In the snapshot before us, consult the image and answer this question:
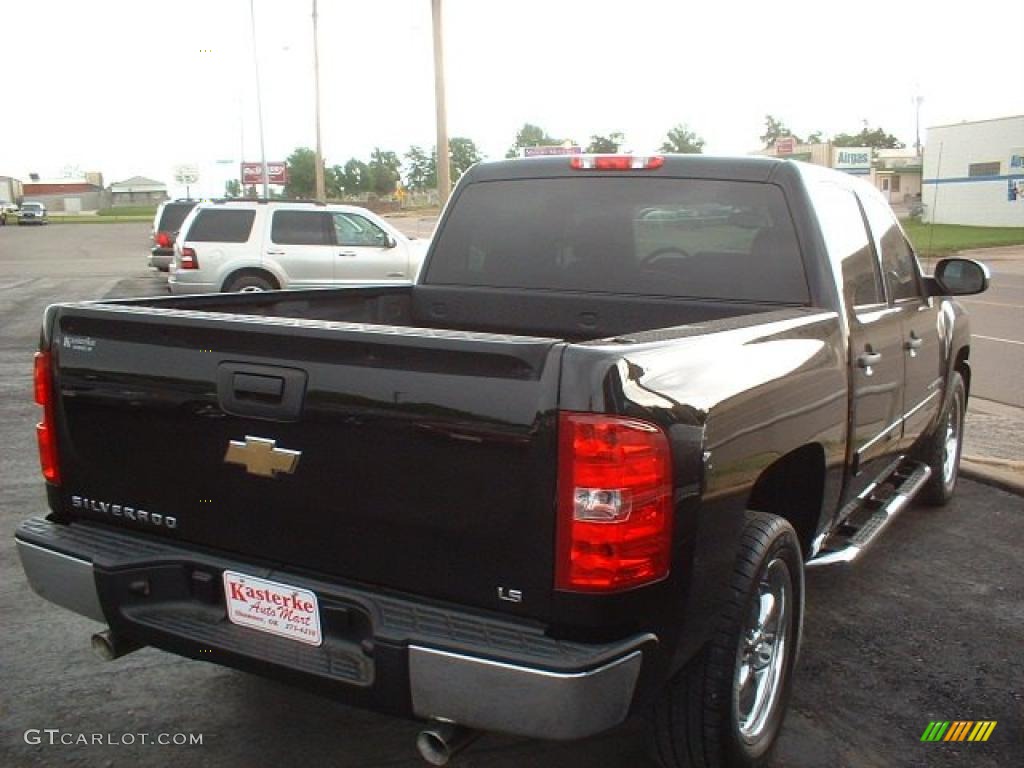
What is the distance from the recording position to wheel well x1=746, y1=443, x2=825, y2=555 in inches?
130

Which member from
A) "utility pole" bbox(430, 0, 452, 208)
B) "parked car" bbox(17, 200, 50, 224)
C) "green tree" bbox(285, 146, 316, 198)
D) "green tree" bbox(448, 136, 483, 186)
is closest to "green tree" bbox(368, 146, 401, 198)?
"green tree" bbox(285, 146, 316, 198)

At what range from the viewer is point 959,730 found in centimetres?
338

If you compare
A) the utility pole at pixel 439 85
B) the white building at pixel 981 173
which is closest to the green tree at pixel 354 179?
the white building at pixel 981 173

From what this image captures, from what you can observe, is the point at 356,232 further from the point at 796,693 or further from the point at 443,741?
the point at 443,741

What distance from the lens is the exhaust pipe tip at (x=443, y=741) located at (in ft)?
8.05

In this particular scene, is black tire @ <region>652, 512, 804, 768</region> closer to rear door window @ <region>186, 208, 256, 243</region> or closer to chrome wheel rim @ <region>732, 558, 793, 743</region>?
chrome wheel rim @ <region>732, 558, 793, 743</region>

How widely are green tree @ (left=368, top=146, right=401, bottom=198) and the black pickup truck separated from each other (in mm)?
121148

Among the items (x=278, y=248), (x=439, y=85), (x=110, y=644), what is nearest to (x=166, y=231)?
(x=439, y=85)

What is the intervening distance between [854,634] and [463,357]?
2.54 meters

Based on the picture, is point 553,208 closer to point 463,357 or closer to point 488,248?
point 488,248

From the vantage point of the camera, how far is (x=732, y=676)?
2.75m

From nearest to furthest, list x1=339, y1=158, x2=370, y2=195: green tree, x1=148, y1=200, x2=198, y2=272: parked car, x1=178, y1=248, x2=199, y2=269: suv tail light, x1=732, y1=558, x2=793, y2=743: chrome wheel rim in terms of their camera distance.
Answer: x1=732, y1=558, x2=793, y2=743: chrome wheel rim → x1=178, y1=248, x2=199, y2=269: suv tail light → x1=148, y1=200, x2=198, y2=272: parked car → x1=339, y1=158, x2=370, y2=195: green tree

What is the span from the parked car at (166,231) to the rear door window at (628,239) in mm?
17128

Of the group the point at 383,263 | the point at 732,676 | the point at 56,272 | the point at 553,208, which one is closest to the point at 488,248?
the point at 553,208
